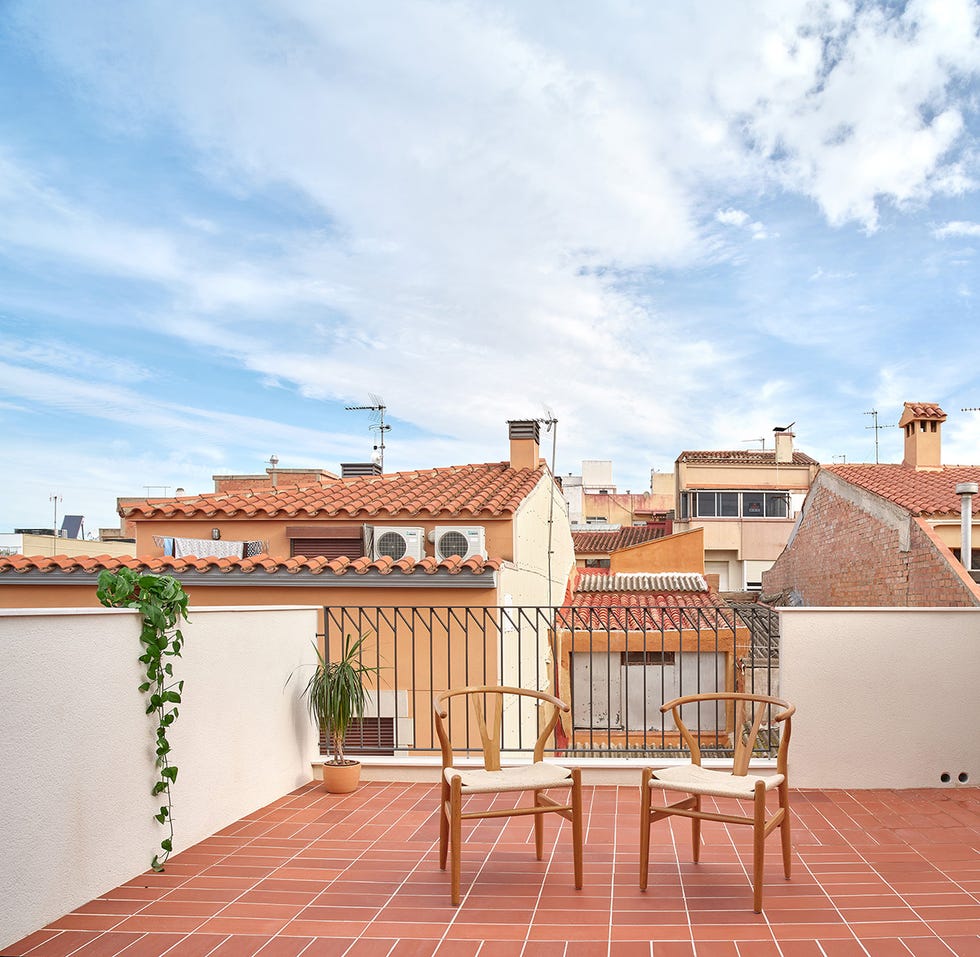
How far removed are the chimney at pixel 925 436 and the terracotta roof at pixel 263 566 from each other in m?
10.9

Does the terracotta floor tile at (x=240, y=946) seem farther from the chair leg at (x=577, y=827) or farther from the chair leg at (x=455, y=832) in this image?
the chair leg at (x=577, y=827)

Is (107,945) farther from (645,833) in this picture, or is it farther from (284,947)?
(645,833)

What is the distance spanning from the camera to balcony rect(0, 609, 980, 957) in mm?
3012

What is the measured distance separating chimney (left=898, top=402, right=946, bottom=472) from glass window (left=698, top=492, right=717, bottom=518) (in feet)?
36.3

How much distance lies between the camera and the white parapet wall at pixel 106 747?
301 cm

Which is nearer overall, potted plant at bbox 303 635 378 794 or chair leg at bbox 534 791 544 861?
chair leg at bbox 534 791 544 861

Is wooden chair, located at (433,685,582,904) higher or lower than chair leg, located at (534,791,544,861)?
higher

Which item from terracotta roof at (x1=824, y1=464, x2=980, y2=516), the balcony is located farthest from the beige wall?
the balcony

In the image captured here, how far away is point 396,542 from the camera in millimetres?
10344

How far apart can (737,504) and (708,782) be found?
80.5ft

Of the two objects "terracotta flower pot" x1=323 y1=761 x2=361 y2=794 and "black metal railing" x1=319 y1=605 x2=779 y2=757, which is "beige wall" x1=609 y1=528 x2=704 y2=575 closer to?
"black metal railing" x1=319 y1=605 x2=779 y2=757

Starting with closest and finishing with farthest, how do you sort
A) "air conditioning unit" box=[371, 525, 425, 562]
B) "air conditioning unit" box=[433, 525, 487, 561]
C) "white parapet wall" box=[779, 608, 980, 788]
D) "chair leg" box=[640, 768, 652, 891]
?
"chair leg" box=[640, 768, 652, 891], "white parapet wall" box=[779, 608, 980, 788], "air conditioning unit" box=[433, 525, 487, 561], "air conditioning unit" box=[371, 525, 425, 562]

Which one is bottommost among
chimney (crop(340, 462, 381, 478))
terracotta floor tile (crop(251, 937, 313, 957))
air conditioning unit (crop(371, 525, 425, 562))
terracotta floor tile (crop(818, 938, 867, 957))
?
terracotta floor tile (crop(251, 937, 313, 957))

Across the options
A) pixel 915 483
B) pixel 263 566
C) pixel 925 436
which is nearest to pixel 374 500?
pixel 263 566
